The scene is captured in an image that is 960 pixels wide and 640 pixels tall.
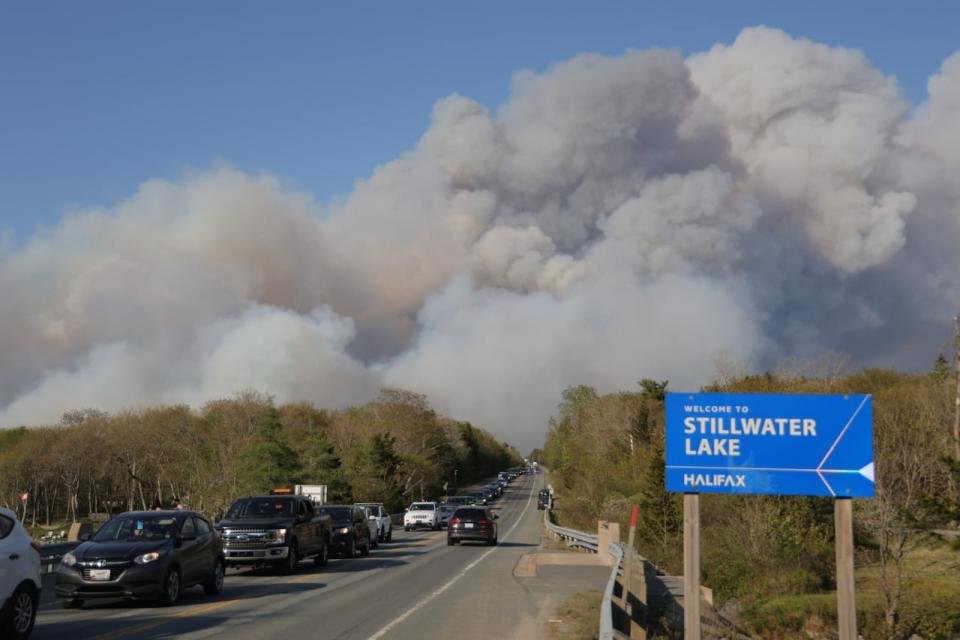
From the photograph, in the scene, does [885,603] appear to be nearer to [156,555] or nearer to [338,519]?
[338,519]

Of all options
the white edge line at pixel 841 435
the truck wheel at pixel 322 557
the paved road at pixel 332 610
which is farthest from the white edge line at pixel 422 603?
the white edge line at pixel 841 435

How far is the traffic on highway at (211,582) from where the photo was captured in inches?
488

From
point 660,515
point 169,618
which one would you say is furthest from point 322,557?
point 660,515

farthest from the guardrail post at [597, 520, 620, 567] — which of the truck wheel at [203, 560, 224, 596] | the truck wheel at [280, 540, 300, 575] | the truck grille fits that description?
the truck wheel at [203, 560, 224, 596]

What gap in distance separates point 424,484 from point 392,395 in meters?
10.8

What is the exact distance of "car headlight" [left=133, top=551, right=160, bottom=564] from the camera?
50.1ft

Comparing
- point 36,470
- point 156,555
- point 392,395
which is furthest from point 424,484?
Answer: point 156,555

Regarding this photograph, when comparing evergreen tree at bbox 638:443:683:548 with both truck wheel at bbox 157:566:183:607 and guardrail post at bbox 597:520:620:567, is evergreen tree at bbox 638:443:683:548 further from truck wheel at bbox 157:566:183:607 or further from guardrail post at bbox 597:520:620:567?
truck wheel at bbox 157:566:183:607

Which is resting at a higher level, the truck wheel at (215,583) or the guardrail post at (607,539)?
the truck wheel at (215,583)

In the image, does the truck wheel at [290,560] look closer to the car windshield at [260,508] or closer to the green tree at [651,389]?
the car windshield at [260,508]

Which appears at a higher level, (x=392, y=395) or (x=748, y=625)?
(x=392, y=395)

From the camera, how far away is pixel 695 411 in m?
11.6

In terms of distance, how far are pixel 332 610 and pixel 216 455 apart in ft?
224

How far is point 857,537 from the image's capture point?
37.4 m
